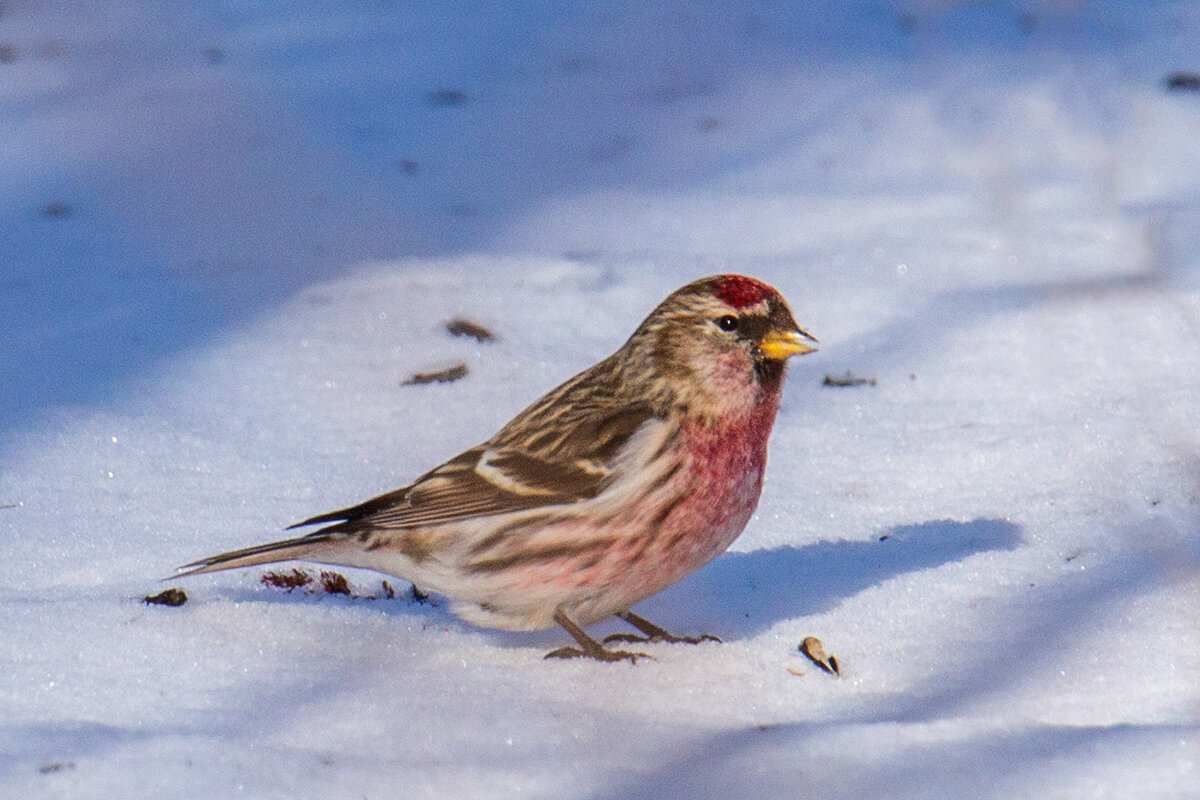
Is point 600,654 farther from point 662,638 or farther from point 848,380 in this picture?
point 848,380

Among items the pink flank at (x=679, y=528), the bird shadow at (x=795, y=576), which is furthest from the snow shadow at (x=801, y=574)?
the pink flank at (x=679, y=528)

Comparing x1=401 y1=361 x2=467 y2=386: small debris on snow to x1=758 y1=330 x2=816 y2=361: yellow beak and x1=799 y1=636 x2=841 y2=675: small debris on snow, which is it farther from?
x1=799 y1=636 x2=841 y2=675: small debris on snow

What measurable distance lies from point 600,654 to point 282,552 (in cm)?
72

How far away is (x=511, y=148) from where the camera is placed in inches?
284

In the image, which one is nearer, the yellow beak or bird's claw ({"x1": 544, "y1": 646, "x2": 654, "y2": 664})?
bird's claw ({"x1": 544, "y1": 646, "x2": 654, "y2": 664})

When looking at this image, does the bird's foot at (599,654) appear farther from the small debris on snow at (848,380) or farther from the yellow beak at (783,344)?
the small debris on snow at (848,380)

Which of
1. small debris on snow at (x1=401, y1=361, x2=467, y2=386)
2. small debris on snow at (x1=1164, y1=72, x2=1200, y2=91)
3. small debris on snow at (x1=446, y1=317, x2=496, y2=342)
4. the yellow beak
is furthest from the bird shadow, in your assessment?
small debris on snow at (x1=1164, y1=72, x2=1200, y2=91)

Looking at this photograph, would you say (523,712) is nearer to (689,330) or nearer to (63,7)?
(689,330)

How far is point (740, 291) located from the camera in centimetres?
338

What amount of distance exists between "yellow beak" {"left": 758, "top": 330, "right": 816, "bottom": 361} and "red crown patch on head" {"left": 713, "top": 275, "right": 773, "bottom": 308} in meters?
0.09

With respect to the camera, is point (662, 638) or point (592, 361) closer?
point (662, 638)

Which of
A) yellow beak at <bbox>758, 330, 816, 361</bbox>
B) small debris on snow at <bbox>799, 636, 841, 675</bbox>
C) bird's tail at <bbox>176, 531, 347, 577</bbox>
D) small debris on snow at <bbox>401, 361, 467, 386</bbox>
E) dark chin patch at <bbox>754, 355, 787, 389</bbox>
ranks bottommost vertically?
small debris on snow at <bbox>401, 361, 467, 386</bbox>

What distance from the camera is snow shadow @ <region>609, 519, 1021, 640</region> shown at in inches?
136

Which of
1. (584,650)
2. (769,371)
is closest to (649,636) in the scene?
(584,650)
